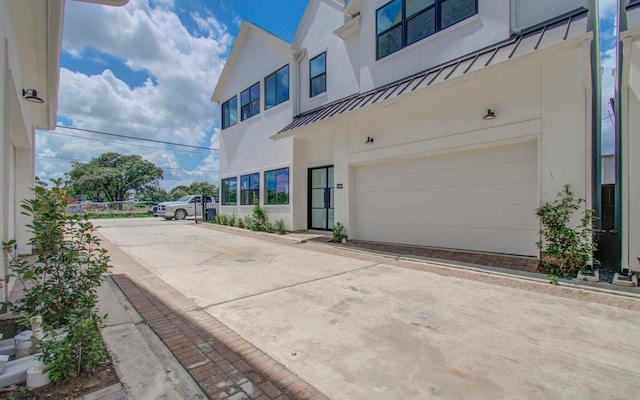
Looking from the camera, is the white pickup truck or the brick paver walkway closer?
the brick paver walkway

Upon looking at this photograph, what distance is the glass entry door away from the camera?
11.8m

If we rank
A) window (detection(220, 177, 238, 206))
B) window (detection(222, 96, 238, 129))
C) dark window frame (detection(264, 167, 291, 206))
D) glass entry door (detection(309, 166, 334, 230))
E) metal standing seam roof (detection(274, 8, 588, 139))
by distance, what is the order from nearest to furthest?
metal standing seam roof (detection(274, 8, 588, 139)), glass entry door (detection(309, 166, 334, 230)), dark window frame (detection(264, 167, 291, 206)), window (detection(220, 177, 238, 206)), window (detection(222, 96, 238, 129))

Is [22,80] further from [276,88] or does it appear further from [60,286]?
[276,88]

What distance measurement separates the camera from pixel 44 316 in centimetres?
291

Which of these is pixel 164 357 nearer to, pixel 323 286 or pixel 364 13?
pixel 323 286

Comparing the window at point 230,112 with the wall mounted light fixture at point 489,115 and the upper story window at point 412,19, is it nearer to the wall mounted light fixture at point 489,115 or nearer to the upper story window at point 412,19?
the upper story window at point 412,19

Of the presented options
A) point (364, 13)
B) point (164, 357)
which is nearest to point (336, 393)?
point (164, 357)

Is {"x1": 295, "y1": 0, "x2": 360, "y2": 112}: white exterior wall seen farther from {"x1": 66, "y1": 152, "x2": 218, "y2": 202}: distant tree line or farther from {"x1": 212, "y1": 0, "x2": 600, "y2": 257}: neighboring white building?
{"x1": 66, "y1": 152, "x2": 218, "y2": 202}: distant tree line

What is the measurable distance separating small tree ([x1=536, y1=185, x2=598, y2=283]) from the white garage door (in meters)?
0.72

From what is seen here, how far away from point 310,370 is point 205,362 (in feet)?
3.23

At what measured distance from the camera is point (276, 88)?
1389 centimetres

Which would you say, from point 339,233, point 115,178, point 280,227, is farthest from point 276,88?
point 115,178

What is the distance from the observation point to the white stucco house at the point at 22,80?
379 cm

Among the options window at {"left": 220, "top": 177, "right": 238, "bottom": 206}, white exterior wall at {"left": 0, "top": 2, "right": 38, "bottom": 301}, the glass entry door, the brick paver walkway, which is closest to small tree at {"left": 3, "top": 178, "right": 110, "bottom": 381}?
the brick paver walkway
